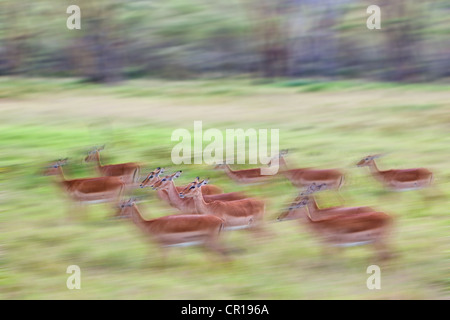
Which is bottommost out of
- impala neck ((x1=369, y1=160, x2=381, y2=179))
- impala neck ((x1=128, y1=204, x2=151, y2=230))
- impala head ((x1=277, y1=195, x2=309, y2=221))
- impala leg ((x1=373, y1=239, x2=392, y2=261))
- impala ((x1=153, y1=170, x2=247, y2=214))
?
impala leg ((x1=373, y1=239, x2=392, y2=261))

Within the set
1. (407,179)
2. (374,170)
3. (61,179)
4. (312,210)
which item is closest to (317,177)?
(374,170)

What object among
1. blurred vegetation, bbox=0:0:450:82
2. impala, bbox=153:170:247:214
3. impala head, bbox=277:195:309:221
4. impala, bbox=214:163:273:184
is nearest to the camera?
impala head, bbox=277:195:309:221

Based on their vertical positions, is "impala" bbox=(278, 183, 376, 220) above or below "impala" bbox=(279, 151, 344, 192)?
below

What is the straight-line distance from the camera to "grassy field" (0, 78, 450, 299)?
17.7 feet

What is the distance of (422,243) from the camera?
5.97m

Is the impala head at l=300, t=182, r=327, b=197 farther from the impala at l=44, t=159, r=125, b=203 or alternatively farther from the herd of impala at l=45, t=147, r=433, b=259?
the impala at l=44, t=159, r=125, b=203

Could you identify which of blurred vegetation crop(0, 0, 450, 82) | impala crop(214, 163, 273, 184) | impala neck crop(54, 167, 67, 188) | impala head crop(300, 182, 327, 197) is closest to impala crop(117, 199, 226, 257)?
A: impala head crop(300, 182, 327, 197)

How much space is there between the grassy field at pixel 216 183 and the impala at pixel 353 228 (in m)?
0.17

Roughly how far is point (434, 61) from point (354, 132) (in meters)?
4.26

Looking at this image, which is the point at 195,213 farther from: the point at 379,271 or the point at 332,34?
the point at 332,34

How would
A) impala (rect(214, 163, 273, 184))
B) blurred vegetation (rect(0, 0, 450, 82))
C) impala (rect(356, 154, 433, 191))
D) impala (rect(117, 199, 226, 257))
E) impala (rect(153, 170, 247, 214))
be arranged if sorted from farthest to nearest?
blurred vegetation (rect(0, 0, 450, 82)), impala (rect(214, 163, 273, 184)), impala (rect(356, 154, 433, 191)), impala (rect(153, 170, 247, 214)), impala (rect(117, 199, 226, 257))

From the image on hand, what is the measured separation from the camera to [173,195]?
5941 mm

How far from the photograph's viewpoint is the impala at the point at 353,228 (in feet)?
17.7
